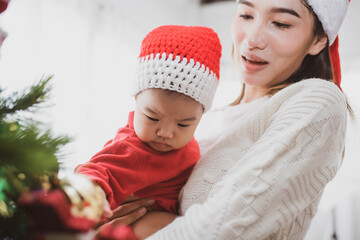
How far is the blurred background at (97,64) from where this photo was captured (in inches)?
82.0

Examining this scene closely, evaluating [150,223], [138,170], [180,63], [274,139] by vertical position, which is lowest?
[150,223]

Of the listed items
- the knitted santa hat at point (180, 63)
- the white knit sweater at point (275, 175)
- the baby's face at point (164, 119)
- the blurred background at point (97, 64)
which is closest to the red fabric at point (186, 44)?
the knitted santa hat at point (180, 63)

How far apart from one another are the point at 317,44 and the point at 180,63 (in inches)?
21.6

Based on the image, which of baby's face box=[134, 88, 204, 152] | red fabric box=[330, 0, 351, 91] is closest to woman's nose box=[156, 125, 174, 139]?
A: baby's face box=[134, 88, 204, 152]

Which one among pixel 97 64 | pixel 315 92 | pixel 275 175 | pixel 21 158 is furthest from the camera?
pixel 97 64

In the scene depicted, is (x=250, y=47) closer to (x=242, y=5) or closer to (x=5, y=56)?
(x=242, y=5)

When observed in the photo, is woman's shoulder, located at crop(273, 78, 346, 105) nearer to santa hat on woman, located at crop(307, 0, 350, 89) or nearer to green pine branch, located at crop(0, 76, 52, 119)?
santa hat on woman, located at crop(307, 0, 350, 89)

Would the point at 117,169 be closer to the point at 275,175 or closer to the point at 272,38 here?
the point at 275,175

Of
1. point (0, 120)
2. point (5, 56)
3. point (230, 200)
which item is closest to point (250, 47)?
point (230, 200)

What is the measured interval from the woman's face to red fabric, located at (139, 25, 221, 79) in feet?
0.58

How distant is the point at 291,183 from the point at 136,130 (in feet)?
1.43

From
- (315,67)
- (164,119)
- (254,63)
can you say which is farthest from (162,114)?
(315,67)

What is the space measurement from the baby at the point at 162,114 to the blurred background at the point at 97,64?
3.39 ft

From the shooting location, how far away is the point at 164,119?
0.80m
